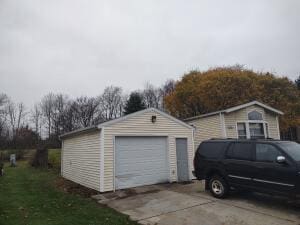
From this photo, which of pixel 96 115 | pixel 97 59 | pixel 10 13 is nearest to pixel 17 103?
pixel 96 115

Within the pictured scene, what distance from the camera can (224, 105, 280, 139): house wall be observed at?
1464 centimetres

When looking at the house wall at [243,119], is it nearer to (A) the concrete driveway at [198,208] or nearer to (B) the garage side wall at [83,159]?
(A) the concrete driveway at [198,208]

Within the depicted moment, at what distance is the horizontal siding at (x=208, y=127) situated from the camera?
583 inches

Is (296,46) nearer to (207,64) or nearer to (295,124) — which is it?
(295,124)

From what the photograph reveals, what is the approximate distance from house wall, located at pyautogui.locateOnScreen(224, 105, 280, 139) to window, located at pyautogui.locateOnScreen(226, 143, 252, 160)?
6702 mm

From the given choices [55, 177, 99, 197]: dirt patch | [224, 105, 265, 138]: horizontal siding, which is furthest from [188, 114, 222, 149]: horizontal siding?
[55, 177, 99, 197]: dirt patch

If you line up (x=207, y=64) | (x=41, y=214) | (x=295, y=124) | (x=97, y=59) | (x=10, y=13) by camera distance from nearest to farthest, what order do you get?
(x=41, y=214), (x=10, y=13), (x=97, y=59), (x=295, y=124), (x=207, y=64)

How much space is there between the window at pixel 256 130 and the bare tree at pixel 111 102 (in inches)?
1443

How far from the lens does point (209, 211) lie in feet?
22.2

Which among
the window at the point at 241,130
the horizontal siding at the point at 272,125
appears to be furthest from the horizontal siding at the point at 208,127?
the horizontal siding at the point at 272,125

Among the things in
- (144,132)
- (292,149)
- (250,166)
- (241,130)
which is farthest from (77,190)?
(241,130)

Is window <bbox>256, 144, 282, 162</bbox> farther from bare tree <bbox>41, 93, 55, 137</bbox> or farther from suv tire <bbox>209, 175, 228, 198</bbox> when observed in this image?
bare tree <bbox>41, 93, 55, 137</bbox>

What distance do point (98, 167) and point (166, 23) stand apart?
928cm

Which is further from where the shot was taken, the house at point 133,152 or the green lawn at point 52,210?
the house at point 133,152
